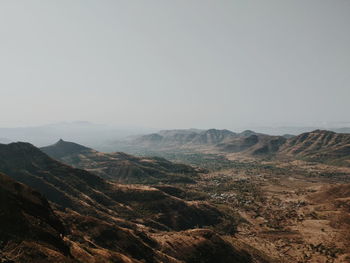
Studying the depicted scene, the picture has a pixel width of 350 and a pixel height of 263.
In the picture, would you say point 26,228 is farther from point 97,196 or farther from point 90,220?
point 97,196

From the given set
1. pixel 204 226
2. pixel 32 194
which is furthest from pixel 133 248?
pixel 204 226

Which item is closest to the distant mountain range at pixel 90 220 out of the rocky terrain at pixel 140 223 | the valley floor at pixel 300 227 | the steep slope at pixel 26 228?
the steep slope at pixel 26 228

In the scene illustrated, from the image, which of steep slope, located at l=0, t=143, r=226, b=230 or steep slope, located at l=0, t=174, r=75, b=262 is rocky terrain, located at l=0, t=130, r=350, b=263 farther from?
steep slope, located at l=0, t=143, r=226, b=230

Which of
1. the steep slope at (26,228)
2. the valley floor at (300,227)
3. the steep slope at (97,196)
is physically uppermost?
the steep slope at (26,228)

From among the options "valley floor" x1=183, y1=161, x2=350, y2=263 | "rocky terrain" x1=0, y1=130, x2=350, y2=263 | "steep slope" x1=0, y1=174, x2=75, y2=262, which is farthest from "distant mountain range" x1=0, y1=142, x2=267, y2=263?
"valley floor" x1=183, y1=161, x2=350, y2=263

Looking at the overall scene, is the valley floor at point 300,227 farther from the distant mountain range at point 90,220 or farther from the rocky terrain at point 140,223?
the distant mountain range at point 90,220

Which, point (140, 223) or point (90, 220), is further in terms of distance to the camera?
point (140, 223)

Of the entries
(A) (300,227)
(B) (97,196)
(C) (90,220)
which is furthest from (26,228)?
(A) (300,227)

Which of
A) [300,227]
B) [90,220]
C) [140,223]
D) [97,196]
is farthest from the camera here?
[97,196]
